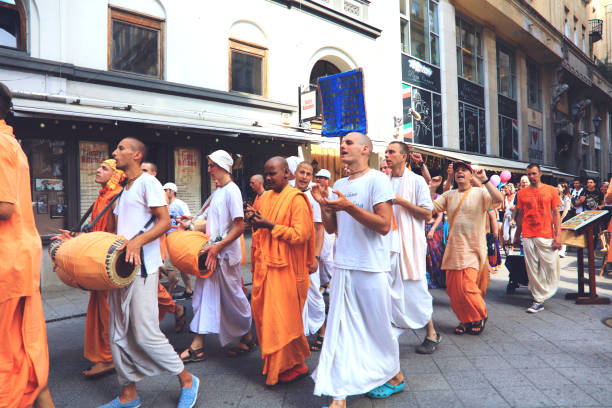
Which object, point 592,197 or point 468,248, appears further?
point 592,197

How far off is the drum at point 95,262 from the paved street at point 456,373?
108cm

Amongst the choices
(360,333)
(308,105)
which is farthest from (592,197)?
(360,333)

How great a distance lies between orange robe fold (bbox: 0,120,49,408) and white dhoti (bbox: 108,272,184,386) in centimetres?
59

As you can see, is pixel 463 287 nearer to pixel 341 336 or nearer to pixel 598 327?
pixel 598 327

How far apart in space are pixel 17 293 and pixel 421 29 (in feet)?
60.5

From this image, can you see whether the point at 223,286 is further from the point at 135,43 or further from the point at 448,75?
the point at 448,75

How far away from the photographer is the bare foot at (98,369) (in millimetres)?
3889

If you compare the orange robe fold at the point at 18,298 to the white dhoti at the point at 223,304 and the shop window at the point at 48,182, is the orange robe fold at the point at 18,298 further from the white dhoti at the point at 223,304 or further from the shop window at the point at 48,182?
the shop window at the point at 48,182

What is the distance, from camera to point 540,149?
89.2 feet

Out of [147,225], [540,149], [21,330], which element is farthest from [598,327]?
[540,149]

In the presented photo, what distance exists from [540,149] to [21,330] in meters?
29.8

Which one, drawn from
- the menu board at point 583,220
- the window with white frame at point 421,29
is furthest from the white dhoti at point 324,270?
the window with white frame at point 421,29

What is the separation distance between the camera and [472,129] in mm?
20812

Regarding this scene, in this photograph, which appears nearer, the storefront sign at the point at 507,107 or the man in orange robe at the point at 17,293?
the man in orange robe at the point at 17,293
